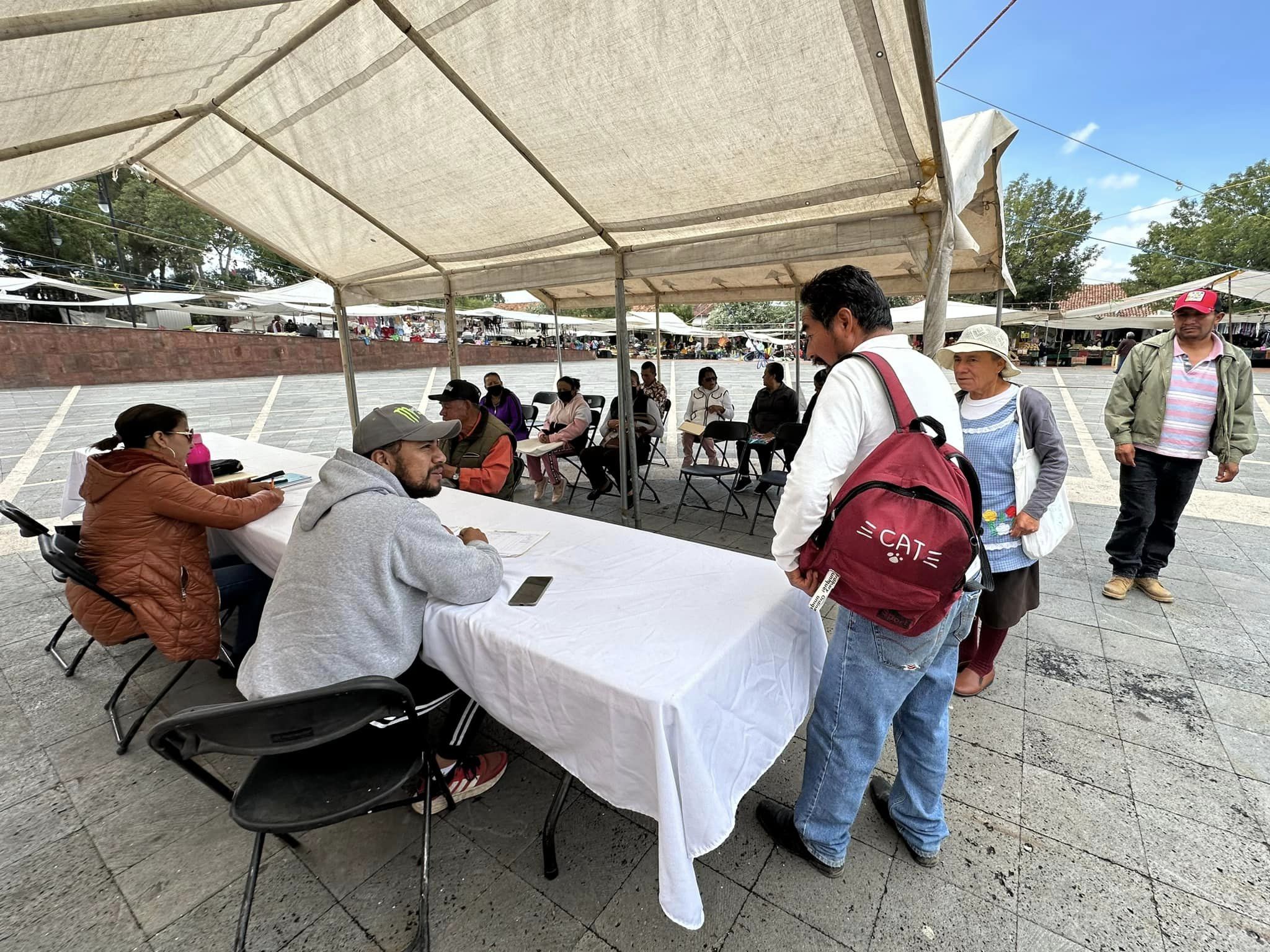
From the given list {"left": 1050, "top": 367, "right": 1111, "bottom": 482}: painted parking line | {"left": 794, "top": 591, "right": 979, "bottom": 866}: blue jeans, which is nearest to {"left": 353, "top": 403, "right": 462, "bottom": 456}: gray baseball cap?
{"left": 794, "top": 591, "right": 979, "bottom": 866}: blue jeans

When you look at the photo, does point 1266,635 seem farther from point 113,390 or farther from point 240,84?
point 113,390

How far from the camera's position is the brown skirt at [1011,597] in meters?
2.32

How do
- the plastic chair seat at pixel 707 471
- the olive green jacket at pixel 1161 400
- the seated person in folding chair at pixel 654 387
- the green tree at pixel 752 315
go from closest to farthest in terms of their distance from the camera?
the olive green jacket at pixel 1161 400 < the plastic chair seat at pixel 707 471 < the seated person in folding chair at pixel 654 387 < the green tree at pixel 752 315

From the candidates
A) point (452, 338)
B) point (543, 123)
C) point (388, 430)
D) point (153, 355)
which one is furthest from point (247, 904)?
point (153, 355)

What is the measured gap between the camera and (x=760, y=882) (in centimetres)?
166

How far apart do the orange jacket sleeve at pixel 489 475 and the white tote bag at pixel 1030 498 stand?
279cm

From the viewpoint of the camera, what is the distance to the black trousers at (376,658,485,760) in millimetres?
1781

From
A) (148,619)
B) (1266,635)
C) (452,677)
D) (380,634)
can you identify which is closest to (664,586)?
(452,677)

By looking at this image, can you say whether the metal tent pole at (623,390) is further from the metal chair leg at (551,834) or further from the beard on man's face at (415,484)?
the metal chair leg at (551,834)

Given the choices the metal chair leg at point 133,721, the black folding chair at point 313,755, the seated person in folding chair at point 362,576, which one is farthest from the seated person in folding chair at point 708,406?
the black folding chair at point 313,755

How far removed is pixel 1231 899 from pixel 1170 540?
2639 mm

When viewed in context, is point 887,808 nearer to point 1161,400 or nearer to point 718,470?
point 1161,400

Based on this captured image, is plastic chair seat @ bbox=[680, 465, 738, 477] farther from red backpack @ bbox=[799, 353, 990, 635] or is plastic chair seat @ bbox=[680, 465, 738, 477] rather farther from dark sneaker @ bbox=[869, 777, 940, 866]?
red backpack @ bbox=[799, 353, 990, 635]

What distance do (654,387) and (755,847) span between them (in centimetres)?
609
